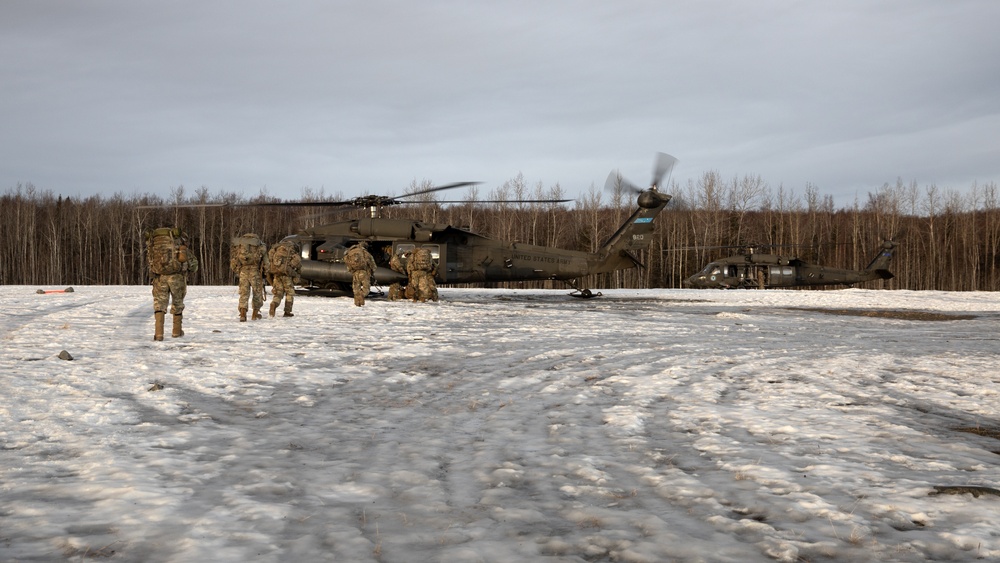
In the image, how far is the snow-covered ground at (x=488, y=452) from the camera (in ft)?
8.64

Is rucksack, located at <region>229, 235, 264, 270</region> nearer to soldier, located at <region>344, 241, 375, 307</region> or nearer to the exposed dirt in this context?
soldier, located at <region>344, 241, 375, 307</region>

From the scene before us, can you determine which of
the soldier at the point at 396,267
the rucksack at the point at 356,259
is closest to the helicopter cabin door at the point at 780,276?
the soldier at the point at 396,267

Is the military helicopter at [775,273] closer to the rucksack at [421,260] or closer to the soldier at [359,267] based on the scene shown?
the rucksack at [421,260]

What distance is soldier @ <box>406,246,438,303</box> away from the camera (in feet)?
57.8

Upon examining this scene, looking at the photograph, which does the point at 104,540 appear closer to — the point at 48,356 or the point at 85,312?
the point at 48,356

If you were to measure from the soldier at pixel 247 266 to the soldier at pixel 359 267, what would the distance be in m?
3.44

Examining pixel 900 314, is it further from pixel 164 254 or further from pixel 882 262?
pixel 882 262

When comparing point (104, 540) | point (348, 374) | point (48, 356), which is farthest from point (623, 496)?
point (48, 356)

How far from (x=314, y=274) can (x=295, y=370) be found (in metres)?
12.3

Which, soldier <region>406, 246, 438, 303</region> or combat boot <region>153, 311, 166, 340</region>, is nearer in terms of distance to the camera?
combat boot <region>153, 311, 166, 340</region>

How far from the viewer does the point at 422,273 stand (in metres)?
18.0

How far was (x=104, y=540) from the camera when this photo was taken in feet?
8.31

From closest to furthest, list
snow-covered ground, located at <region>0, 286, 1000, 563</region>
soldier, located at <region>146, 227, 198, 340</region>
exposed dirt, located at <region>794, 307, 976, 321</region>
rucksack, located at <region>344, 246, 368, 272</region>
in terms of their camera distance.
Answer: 1. snow-covered ground, located at <region>0, 286, 1000, 563</region>
2. soldier, located at <region>146, 227, 198, 340</region>
3. rucksack, located at <region>344, 246, 368, 272</region>
4. exposed dirt, located at <region>794, 307, 976, 321</region>

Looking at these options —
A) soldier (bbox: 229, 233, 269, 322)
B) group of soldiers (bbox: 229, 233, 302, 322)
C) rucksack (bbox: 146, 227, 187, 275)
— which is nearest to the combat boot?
rucksack (bbox: 146, 227, 187, 275)
